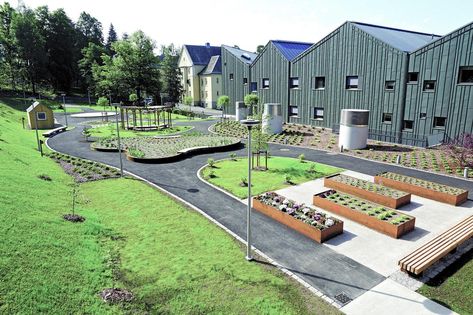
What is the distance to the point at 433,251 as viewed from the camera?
37.3ft

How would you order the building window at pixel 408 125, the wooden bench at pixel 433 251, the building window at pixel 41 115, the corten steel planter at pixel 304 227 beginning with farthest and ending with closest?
the building window at pixel 41 115 → the building window at pixel 408 125 → the corten steel planter at pixel 304 227 → the wooden bench at pixel 433 251

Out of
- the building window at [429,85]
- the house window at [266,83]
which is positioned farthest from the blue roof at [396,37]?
the house window at [266,83]

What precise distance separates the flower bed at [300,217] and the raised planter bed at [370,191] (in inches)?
173

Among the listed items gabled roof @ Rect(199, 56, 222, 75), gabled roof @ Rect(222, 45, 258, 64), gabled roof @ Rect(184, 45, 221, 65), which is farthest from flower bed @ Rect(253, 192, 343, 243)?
gabled roof @ Rect(184, 45, 221, 65)

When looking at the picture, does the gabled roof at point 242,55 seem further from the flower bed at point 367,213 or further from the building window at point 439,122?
the flower bed at point 367,213

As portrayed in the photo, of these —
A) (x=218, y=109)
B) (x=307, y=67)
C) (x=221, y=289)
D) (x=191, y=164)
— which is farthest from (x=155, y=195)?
(x=218, y=109)

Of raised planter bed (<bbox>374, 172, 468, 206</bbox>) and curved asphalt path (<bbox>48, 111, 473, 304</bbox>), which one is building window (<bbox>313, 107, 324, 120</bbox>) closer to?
curved asphalt path (<bbox>48, 111, 473, 304</bbox>)

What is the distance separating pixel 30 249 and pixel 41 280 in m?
1.63

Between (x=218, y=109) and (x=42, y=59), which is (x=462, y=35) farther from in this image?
(x=42, y=59)

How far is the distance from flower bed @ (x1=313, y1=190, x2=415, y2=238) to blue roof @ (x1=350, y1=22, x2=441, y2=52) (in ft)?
73.5

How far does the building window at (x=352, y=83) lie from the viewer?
1405 inches

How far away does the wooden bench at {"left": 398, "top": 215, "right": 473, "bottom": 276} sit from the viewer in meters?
10.7

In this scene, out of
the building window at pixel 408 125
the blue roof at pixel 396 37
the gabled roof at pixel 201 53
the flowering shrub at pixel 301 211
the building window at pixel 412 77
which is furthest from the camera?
the gabled roof at pixel 201 53

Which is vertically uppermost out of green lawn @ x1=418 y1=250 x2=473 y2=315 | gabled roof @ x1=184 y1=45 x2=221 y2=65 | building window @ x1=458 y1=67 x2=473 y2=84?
gabled roof @ x1=184 y1=45 x2=221 y2=65
